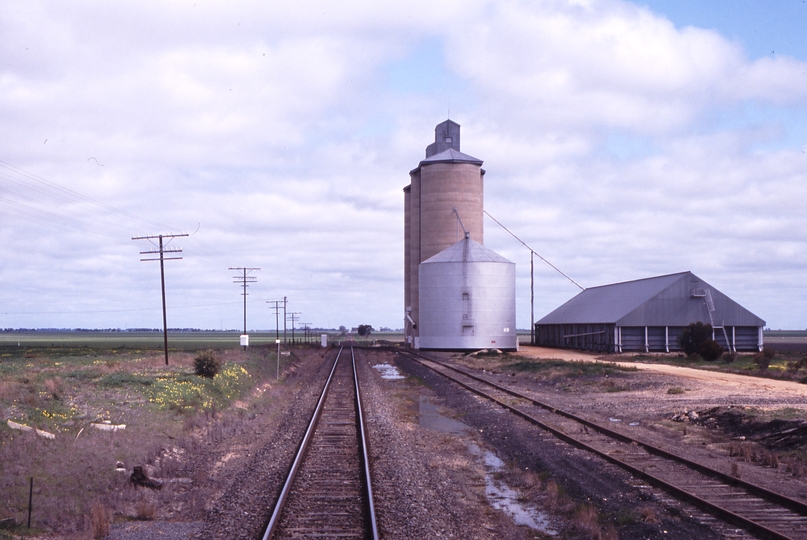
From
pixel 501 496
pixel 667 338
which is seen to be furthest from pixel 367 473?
pixel 667 338

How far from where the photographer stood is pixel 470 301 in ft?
225

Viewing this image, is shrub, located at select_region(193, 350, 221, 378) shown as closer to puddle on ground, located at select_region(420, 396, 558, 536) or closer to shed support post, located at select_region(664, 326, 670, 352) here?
puddle on ground, located at select_region(420, 396, 558, 536)

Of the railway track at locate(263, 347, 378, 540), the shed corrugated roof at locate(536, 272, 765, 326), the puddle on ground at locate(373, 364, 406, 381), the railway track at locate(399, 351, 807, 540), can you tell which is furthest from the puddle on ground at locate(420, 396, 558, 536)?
the shed corrugated roof at locate(536, 272, 765, 326)

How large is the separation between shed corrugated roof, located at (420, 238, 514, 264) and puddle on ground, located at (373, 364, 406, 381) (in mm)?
20873

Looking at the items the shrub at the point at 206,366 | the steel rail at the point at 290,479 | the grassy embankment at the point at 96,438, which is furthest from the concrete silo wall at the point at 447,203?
the steel rail at the point at 290,479

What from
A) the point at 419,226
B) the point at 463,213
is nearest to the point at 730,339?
the point at 463,213

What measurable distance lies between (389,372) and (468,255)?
91.3 ft

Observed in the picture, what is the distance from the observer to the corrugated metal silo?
225 ft

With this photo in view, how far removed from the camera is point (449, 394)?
29625 mm

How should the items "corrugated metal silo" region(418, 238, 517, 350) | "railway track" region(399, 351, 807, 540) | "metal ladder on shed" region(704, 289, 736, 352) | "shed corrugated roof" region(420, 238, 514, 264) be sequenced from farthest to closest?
"shed corrugated roof" region(420, 238, 514, 264) → "corrugated metal silo" region(418, 238, 517, 350) → "metal ladder on shed" region(704, 289, 736, 352) → "railway track" region(399, 351, 807, 540)

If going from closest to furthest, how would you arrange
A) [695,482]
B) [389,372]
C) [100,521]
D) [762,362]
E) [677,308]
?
[100,521] < [695,482] < [762,362] < [389,372] < [677,308]

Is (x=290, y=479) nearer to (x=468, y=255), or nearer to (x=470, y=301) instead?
(x=470, y=301)

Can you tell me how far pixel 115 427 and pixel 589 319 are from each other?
182ft

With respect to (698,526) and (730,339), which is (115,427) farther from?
(730,339)
